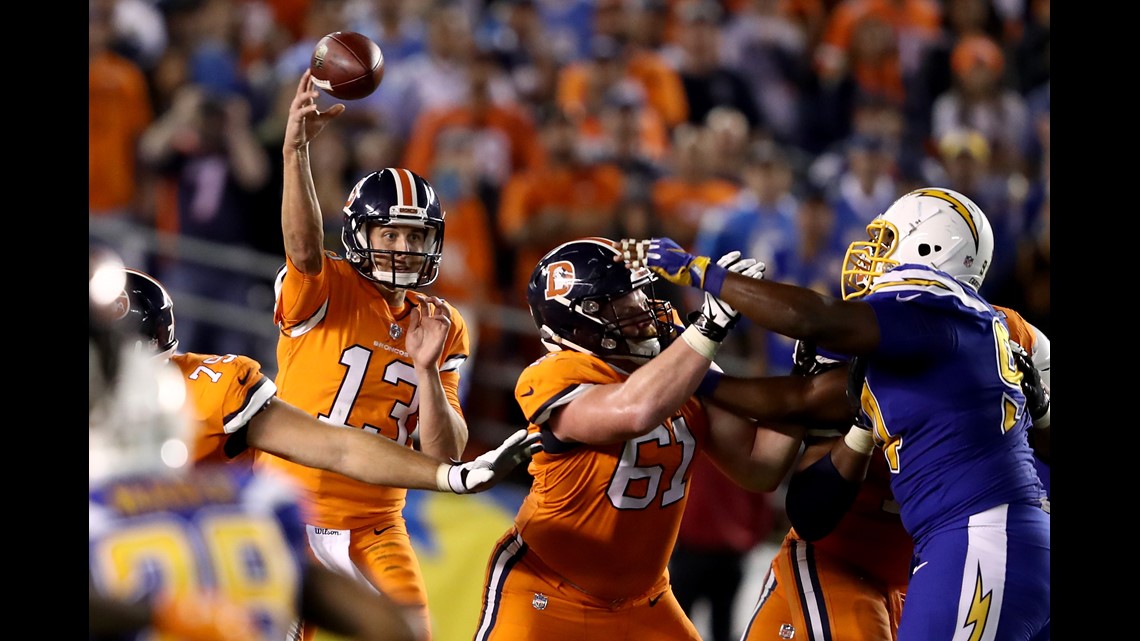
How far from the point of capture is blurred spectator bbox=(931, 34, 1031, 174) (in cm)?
1114

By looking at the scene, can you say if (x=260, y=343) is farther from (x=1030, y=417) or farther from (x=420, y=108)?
(x=1030, y=417)

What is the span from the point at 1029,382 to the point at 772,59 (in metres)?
7.95

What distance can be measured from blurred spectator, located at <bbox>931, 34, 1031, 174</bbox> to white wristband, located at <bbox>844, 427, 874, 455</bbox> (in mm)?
7246

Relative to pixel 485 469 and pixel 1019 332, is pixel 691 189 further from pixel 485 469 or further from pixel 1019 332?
pixel 485 469

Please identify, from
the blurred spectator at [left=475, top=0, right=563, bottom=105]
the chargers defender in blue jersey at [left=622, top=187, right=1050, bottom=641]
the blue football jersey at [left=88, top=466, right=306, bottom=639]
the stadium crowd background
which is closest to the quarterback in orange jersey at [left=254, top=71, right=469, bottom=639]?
the chargers defender in blue jersey at [left=622, top=187, right=1050, bottom=641]

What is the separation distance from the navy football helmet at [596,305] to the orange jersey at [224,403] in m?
0.98

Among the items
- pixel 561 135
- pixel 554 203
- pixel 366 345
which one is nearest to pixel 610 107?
pixel 561 135

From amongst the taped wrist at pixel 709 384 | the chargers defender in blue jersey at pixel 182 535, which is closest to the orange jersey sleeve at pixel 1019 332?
the taped wrist at pixel 709 384

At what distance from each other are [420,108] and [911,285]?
635 cm

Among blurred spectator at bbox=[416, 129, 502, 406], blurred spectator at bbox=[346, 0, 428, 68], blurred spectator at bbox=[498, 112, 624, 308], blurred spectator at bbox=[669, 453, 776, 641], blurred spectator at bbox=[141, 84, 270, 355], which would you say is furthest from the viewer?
blurred spectator at bbox=[346, 0, 428, 68]

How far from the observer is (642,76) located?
11.0m

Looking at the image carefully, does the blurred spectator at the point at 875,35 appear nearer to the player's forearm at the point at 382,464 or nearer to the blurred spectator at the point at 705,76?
the blurred spectator at the point at 705,76

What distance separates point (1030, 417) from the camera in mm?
4375

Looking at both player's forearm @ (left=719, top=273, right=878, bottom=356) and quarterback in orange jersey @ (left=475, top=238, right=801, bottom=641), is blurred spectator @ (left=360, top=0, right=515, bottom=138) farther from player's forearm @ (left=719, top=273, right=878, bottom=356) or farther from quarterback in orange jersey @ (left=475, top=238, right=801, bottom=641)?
player's forearm @ (left=719, top=273, right=878, bottom=356)
